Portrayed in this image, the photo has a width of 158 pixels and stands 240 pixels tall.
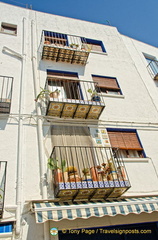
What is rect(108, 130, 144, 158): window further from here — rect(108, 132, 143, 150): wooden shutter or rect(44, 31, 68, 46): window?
rect(44, 31, 68, 46): window

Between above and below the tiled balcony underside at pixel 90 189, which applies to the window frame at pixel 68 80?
above

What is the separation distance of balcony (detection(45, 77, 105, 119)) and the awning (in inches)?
144

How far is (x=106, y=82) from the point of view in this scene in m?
11.2

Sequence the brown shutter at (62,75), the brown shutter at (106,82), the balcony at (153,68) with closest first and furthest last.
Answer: the brown shutter at (62,75) → the brown shutter at (106,82) → the balcony at (153,68)

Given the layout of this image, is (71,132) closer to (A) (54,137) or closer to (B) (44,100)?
(A) (54,137)

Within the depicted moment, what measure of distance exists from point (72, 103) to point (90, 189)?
11.3 feet

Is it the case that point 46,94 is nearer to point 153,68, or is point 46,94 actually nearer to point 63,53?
point 63,53

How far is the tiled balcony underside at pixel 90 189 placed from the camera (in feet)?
19.8

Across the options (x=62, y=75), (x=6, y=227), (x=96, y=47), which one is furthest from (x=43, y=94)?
(x=96, y=47)

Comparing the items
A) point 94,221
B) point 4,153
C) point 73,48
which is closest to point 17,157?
point 4,153

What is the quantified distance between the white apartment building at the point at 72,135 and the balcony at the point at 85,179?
0.10 feet

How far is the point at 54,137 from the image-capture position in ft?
26.1

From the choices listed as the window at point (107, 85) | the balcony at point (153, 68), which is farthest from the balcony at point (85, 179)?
the balcony at point (153, 68)

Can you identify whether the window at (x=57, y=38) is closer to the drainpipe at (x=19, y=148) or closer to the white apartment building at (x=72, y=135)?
the white apartment building at (x=72, y=135)
